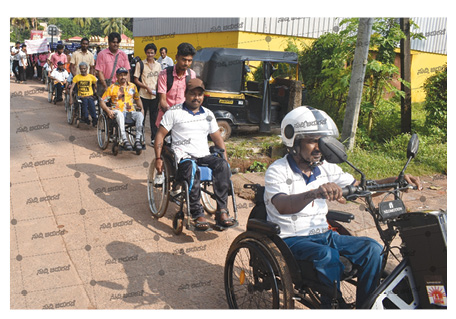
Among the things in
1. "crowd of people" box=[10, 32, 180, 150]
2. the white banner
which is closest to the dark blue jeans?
"crowd of people" box=[10, 32, 180, 150]

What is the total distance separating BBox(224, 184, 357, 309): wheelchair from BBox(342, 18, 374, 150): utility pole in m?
4.60

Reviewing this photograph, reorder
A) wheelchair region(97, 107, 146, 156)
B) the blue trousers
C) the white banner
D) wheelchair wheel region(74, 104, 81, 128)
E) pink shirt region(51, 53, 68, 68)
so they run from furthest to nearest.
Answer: the white banner < pink shirt region(51, 53, 68, 68) < wheelchair wheel region(74, 104, 81, 128) < wheelchair region(97, 107, 146, 156) < the blue trousers

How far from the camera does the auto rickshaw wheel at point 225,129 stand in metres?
8.54

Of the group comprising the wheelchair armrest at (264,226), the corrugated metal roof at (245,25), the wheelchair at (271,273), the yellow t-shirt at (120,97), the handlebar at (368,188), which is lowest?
the wheelchair at (271,273)

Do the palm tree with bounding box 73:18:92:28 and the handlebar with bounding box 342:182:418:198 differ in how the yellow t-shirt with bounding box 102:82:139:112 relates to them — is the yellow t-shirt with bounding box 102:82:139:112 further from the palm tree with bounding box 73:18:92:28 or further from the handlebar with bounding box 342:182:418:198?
the handlebar with bounding box 342:182:418:198

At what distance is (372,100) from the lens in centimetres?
838

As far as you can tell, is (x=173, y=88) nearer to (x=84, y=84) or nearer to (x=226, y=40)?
(x=84, y=84)

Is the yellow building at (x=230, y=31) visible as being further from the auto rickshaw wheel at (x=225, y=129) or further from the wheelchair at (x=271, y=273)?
the wheelchair at (x=271, y=273)

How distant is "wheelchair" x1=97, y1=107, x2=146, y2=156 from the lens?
729 centimetres

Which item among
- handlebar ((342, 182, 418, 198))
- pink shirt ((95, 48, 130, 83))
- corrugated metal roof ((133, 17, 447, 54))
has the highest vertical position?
corrugated metal roof ((133, 17, 447, 54))

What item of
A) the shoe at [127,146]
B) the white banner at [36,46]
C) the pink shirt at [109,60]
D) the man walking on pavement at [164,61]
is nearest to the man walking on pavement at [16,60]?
the white banner at [36,46]

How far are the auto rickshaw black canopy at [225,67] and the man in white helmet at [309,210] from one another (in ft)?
20.0

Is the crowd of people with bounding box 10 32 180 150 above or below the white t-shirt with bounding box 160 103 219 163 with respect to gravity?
above

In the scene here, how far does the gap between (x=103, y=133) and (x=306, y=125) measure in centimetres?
602
